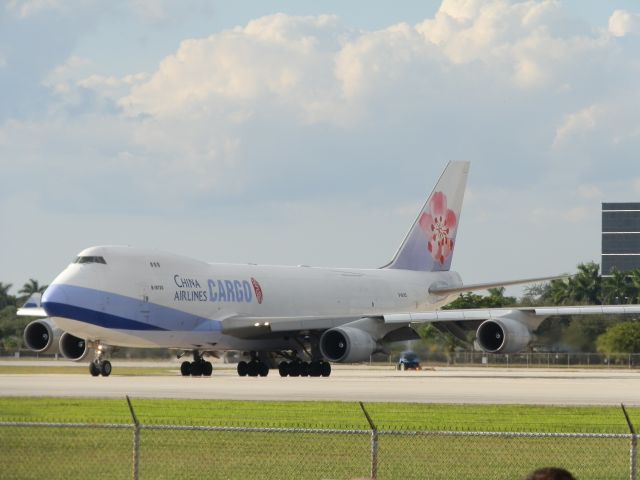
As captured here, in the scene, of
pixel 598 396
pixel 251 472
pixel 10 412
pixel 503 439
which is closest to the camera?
pixel 251 472

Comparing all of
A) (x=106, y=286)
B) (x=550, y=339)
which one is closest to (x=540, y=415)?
(x=106, y=286)

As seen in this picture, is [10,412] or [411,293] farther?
[411,293]

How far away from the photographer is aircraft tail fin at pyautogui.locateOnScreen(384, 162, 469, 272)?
65.3 m

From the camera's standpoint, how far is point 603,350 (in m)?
59.6

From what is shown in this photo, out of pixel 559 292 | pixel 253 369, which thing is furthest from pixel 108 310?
pixel 559 292

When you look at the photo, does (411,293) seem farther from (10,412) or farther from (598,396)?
(10,412)

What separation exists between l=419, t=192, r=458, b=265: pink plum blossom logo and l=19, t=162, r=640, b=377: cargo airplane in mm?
4060

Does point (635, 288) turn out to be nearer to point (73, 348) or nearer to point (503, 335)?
point (503, 335)

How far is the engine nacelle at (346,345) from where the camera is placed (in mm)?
51750

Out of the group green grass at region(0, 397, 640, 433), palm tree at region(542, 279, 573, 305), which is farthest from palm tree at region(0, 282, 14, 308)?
green grass at region(0, 397, 640, 433)

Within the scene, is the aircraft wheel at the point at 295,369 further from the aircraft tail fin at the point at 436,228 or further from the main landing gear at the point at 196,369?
the aircraft tail fin at the point at 436,228

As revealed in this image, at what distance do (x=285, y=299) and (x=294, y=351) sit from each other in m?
2.10

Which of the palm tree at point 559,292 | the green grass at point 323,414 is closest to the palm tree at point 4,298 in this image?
the palm tree at point 559,292

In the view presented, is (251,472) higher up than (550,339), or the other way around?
(550,339)
